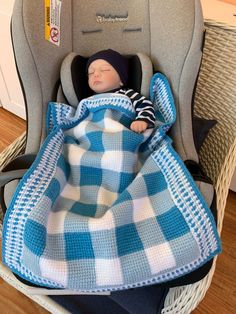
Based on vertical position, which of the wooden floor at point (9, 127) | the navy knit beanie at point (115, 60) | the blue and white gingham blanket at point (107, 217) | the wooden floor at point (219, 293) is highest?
the navy knit beanie at point (115, 60)

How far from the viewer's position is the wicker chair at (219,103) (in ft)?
2.69

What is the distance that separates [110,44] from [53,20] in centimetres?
20

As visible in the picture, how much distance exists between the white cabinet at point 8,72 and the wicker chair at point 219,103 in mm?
800

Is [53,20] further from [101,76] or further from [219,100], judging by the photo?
[219,100]

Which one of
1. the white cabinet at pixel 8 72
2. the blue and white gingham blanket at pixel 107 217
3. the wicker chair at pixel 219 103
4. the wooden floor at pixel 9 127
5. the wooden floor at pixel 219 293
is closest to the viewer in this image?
the blue and white gingham blanket at pixel 107 217

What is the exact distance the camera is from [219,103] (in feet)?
3.34

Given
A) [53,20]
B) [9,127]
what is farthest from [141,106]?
[9,127]

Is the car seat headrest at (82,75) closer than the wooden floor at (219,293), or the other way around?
the car seat headrest at (82,75)

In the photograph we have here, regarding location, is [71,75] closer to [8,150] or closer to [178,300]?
[8,150]

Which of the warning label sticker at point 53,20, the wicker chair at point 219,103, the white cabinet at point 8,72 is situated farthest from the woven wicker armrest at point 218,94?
the white cabinet at point 8,72

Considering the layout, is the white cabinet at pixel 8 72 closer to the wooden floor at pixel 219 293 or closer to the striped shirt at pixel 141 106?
the striped shirt at pixel 141 106

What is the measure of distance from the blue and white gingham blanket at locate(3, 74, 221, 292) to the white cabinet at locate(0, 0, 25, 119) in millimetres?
660

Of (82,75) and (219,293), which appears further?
(219,293)

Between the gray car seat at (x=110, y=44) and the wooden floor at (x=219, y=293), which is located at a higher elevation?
the gray car seat at (x=110, y=44)
